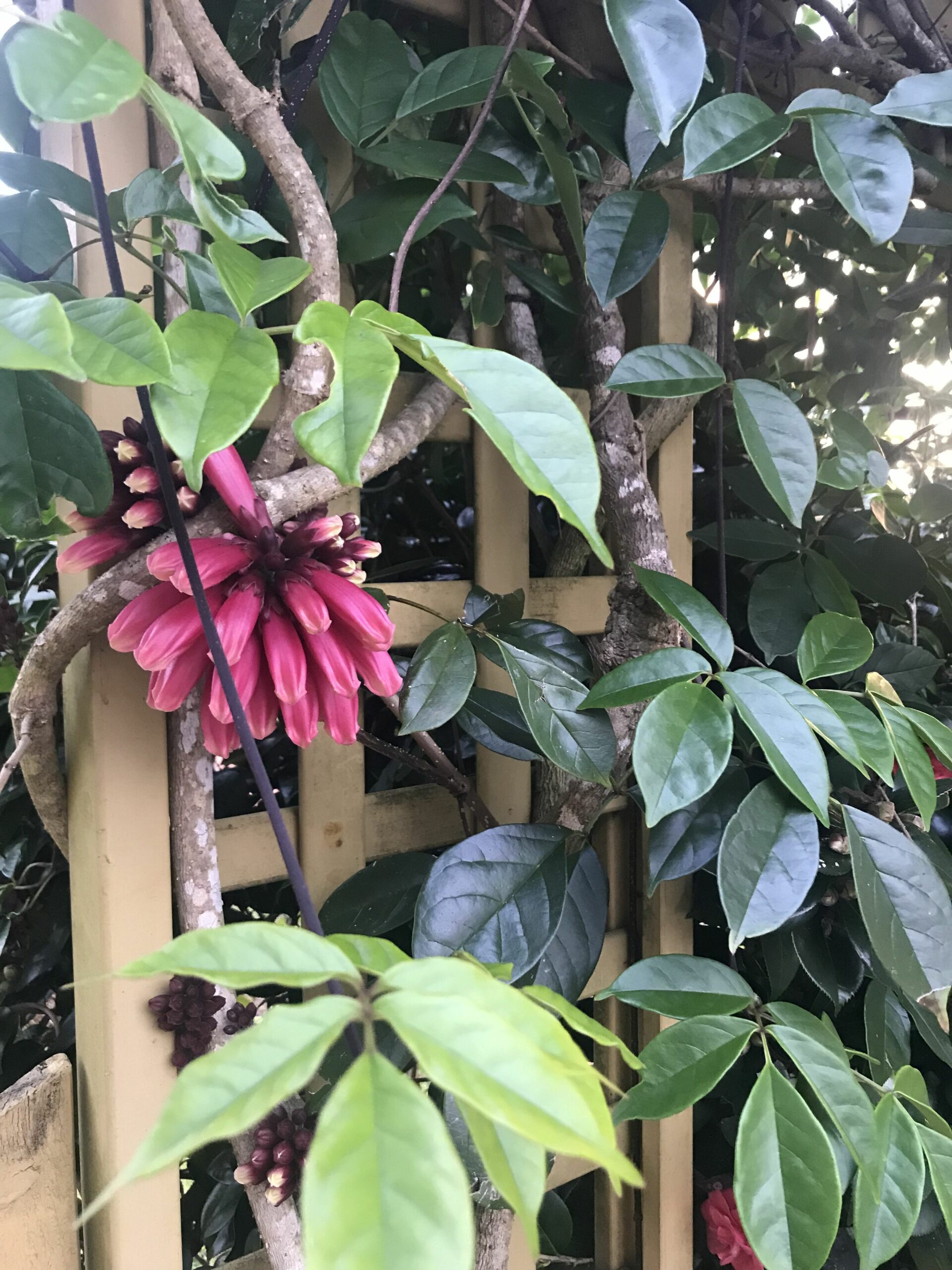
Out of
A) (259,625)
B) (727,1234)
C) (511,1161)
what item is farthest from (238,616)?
(727,1234)

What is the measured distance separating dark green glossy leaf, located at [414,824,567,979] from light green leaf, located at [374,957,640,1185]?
27cm

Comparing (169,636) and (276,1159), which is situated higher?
(169,636)

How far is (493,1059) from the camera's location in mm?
145

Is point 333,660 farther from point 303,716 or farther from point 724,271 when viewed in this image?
point 724,271

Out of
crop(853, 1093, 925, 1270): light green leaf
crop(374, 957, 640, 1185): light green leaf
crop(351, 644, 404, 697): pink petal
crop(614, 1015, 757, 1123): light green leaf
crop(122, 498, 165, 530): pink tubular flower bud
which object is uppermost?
crop(122, 498, 165, 530): pink tubular flower bud

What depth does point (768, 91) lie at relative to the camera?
2.15 ft

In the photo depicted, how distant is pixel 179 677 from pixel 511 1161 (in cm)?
24

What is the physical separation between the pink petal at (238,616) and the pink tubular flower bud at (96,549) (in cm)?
7

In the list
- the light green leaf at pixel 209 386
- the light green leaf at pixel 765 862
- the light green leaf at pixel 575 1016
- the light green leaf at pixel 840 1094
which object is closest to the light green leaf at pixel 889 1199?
the light green leaf at pixel 840 1094

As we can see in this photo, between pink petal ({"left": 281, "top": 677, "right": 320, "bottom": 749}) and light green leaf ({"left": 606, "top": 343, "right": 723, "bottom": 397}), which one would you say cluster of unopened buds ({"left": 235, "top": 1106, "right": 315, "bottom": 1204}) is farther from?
light green leaf ({"left": 606, "top": 343, "right": 723, "bottom": 397})

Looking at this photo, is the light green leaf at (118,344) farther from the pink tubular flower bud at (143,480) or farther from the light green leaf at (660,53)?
the light green leaf at (660,53)

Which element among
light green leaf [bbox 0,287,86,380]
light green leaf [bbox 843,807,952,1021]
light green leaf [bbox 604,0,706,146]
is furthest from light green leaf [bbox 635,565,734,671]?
light green leaf [bbox 0,287,86,380]

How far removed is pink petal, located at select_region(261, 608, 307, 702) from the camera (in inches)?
13.0

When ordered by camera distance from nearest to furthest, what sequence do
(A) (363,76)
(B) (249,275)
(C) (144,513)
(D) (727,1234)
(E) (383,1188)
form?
(E) (383,1188), (B) (249,275), (C) (144,513), (A) (363,76), (D) (727,1234)
